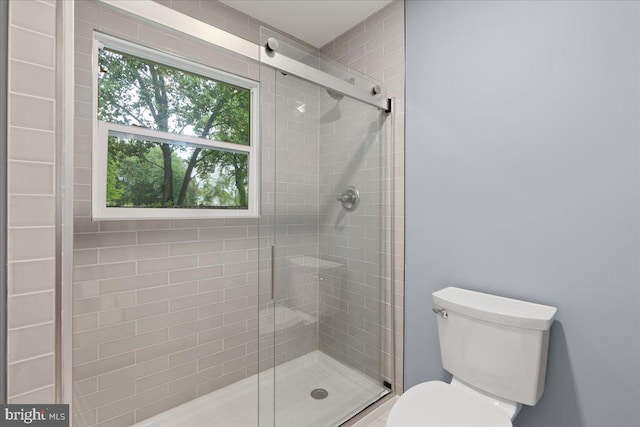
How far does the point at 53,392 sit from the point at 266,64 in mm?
1371

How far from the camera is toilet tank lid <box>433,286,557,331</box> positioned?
1.15 metres

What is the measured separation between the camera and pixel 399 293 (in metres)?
1.83

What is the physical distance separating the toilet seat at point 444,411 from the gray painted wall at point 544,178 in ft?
1.23

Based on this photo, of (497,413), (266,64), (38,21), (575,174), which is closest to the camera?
(38,21)

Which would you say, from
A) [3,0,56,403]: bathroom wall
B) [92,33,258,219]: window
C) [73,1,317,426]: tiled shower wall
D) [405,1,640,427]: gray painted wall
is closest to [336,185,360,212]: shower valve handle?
[73,1,317,426]: tiled shower wall

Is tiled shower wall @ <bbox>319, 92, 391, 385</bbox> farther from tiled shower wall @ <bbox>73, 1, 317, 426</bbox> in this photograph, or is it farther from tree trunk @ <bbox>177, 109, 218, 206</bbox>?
tree trunk @ <bbox>177, 109, 218, 206</bbox>

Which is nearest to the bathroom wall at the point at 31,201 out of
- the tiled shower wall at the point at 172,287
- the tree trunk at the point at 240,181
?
the tiled shower wall at the point at 172,287

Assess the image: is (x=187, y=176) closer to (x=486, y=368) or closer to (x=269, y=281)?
(x=269, y=281)

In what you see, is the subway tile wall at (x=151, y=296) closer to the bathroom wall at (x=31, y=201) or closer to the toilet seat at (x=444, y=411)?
the bathroom wall at (x=31, y=201)

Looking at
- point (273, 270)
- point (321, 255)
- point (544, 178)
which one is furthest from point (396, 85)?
point (273, 270)

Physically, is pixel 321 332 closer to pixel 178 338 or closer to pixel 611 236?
pixel 178 338

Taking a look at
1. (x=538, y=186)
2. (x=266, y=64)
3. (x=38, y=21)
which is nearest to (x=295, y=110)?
(x=266, y=64)

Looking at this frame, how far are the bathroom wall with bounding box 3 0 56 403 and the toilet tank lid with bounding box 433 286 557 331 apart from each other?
1468mm

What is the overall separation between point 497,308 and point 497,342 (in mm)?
137
